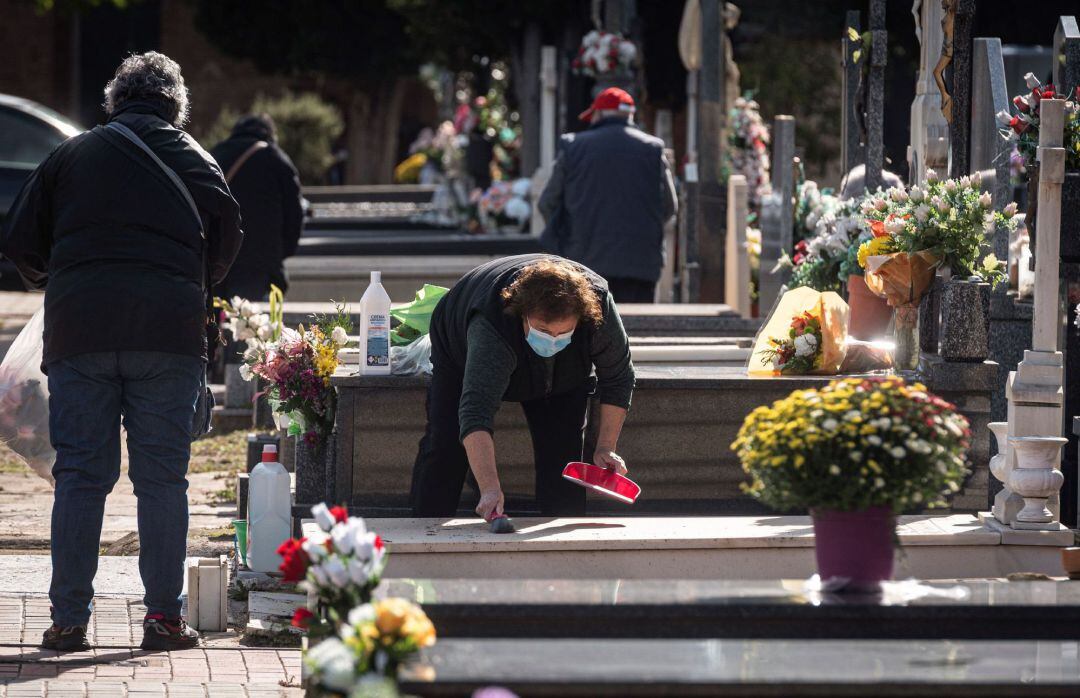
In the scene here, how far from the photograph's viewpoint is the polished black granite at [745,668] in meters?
3.41

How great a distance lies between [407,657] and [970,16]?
4.33 meters

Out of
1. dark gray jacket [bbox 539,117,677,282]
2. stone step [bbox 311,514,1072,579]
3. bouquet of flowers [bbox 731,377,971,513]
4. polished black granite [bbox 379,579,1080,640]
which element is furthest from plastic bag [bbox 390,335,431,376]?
dark gray jacket [bbox 539,117,677,282]

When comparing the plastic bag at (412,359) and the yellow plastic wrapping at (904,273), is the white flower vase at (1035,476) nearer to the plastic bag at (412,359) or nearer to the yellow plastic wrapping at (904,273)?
the yellow plastic wrapping at (904,273)

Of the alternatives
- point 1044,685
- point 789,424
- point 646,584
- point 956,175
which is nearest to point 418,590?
point 646,584

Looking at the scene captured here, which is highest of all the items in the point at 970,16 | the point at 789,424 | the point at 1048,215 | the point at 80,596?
the point at 970,16

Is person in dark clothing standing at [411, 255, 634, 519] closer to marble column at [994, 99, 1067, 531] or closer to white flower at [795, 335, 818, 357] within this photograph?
white flower at [795, 335, 818, 357]

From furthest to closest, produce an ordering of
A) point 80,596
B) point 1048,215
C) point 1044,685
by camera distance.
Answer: point 1048,215
point 80,596
point 1044,685

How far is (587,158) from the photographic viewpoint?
9.20 metres

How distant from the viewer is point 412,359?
6.12 m

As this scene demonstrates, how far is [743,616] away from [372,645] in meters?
0.95

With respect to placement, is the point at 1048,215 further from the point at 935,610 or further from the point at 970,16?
the point at 935,610

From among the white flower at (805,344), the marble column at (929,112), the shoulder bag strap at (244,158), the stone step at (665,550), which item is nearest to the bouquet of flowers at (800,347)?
the white flower at (805,344)

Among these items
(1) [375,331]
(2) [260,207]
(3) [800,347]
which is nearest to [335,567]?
(1) [375,331]

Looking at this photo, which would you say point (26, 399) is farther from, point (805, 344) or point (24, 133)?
point (24, 133)
